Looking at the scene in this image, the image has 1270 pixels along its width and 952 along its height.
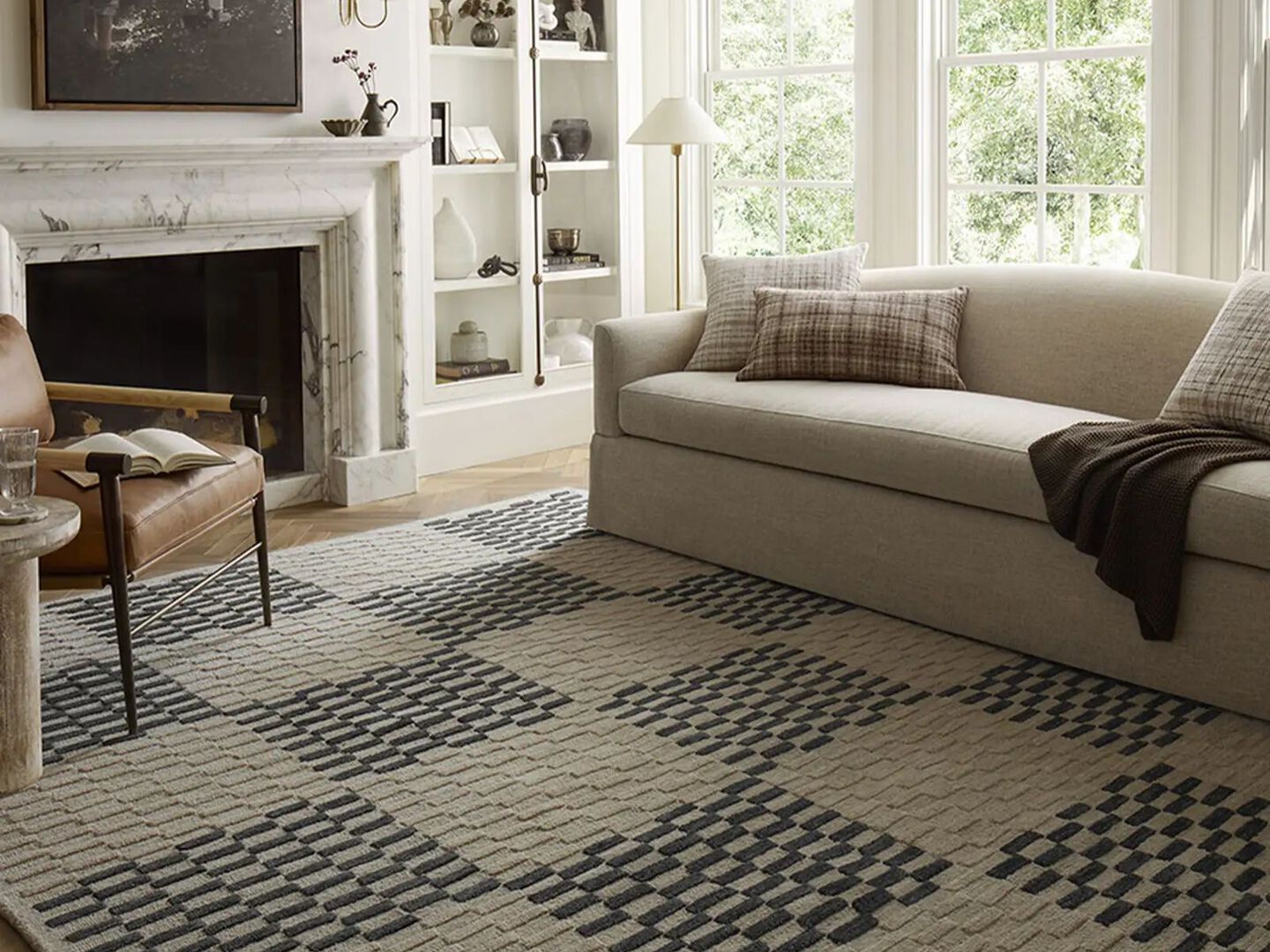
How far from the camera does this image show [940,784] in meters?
2.92

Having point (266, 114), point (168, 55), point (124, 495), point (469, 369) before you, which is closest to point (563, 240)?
point (469, 369)

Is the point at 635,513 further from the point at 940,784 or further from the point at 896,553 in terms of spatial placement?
the point at 940,784

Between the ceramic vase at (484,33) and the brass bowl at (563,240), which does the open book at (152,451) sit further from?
the brass bowl at (563,240)

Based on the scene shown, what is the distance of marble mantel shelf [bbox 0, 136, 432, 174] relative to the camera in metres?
4.34

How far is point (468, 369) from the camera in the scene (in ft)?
19.9

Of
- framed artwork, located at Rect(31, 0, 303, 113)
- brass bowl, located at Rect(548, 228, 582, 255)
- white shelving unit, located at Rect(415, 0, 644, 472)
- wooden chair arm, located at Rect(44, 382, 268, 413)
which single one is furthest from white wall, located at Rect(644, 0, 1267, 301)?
wooden chair arm, located at Rect(44, 382, 268, 413)

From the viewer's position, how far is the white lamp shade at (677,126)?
5.70 m

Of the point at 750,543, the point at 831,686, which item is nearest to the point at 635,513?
the point at 750,543

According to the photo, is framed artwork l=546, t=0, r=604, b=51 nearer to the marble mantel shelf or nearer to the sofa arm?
the marble mantel shelf

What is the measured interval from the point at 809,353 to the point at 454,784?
201cm

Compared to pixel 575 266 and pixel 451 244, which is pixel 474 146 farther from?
pixel 575 266

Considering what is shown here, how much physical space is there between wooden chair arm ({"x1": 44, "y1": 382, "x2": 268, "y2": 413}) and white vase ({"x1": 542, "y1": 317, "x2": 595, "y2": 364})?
8.54ft

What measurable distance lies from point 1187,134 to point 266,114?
9.75 ft

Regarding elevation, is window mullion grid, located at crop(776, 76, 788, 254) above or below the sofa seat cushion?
above
